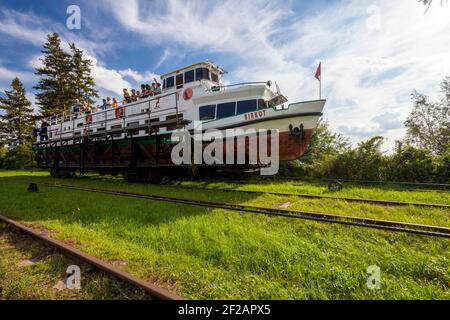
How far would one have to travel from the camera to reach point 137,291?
8.72 feet

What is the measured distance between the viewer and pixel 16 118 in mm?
38750

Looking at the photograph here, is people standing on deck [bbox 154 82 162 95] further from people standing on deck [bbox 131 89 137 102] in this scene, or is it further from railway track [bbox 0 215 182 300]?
railway track [bbox 0 215 182 300]

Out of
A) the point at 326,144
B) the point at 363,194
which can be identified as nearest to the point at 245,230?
the point at 363,194

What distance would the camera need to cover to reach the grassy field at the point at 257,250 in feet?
8.87

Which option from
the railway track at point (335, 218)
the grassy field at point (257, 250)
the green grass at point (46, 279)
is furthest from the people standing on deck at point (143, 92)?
the green grass at point (46, 279)

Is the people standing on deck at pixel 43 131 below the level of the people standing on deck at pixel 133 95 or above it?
below

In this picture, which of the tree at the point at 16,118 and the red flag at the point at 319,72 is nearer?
the red flag at the point at 319,72

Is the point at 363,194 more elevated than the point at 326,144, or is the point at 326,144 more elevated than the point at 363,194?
the point at 326,144

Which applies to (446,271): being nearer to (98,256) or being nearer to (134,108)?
(98,256)

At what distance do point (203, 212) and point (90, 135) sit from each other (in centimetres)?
1171

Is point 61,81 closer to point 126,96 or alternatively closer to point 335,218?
point 126,96

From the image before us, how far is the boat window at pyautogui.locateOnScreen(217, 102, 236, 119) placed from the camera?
34.2 ft

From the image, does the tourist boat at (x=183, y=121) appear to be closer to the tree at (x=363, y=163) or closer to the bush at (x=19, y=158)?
the tree at (x=363, y=163)

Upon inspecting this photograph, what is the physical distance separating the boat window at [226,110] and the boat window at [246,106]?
0.23 m
